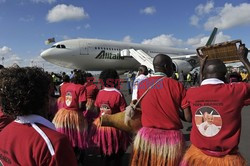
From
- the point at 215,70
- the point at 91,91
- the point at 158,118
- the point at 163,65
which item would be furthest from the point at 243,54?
the point at 91,91

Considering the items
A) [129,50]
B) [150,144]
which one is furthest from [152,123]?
[129,50]

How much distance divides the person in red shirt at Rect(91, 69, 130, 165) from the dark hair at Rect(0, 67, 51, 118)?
2.66 meters

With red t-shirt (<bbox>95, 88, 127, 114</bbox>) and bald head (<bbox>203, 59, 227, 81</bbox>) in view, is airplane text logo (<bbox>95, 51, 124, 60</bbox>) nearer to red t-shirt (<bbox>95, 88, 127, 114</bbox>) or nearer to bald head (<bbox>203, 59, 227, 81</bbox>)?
red t-shirt (<bbox>95, 88, 127, 114</bbox>)

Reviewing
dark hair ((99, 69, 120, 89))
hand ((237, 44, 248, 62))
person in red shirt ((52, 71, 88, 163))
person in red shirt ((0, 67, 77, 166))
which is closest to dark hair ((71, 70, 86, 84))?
person in red shirt ((52, 71, 88, 163))

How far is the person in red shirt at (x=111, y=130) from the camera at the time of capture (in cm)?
442

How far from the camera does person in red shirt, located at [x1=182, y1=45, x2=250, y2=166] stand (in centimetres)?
254

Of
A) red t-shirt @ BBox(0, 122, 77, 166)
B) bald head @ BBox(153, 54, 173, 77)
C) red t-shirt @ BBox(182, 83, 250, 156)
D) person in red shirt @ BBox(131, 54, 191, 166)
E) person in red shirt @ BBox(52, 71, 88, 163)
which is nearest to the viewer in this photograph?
red t-shirt @ BBox(0, 122, 77, 166)

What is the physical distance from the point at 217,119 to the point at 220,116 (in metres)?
0.04

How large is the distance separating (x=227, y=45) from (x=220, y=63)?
0.44 meters

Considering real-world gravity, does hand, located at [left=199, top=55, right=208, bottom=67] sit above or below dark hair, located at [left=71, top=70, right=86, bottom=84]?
above

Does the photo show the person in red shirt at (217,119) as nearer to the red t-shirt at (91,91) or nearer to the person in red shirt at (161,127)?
Result: the person in red shirt at (161,127)

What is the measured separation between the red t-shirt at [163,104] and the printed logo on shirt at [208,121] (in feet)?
1.33

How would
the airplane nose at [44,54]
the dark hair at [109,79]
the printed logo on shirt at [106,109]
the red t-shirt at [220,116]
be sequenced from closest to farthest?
the red t-shirt at [220,116]
the printed logo on shirt at [106,109]
the dark hair at [109,79]
the airplane nose at [44,54]

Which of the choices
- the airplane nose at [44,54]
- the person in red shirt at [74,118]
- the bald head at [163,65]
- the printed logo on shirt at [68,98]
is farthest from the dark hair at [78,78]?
the airplane nose at [44,54]
